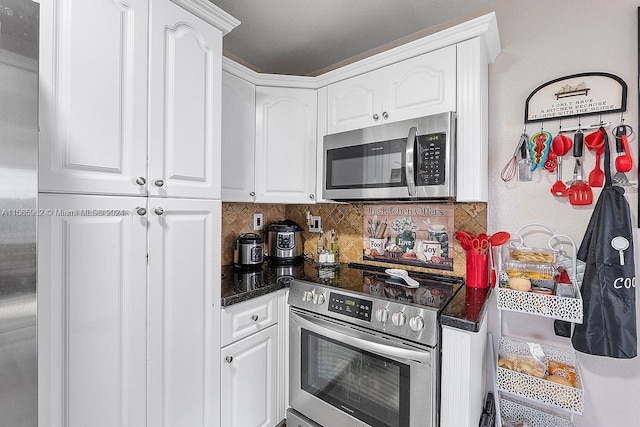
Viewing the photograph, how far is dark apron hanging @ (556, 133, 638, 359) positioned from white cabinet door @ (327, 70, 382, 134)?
3.69 ft

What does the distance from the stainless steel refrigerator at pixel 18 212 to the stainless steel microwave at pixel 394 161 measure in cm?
136

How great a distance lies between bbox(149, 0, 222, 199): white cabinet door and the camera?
117 centimetres

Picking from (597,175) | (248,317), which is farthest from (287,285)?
(597,175)

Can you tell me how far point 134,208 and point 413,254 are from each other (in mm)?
1549

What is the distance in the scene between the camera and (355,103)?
71.7 inches

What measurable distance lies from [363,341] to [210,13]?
5.37ft

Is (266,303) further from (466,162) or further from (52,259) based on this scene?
(466,162)

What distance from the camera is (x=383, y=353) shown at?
1377 millimetres

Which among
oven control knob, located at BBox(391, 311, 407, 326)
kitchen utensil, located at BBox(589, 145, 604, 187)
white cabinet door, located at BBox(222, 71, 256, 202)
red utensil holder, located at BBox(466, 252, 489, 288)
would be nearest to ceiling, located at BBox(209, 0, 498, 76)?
white cabinet door, located at BBox(222, 71, 256, 202)

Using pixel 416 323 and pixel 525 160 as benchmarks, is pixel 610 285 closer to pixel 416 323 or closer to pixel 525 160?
pixel 525 160

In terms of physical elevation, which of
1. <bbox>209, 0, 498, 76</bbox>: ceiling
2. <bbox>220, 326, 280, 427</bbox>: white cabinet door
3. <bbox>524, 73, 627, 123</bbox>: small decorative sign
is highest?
<bbox>209, 0, 498, 76</bbox>: ceiling

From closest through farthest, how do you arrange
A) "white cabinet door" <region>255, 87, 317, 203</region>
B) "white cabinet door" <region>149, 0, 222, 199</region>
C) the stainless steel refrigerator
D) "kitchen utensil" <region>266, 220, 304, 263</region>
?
the stainless steel refrigerator → "white cabinet door" <region>149, 0, 222, 199</region> → "white cabinet door" <region>255, 87, 317, 203</region> → "kitchen utensil" <region>266, 220, 304, 263</region>

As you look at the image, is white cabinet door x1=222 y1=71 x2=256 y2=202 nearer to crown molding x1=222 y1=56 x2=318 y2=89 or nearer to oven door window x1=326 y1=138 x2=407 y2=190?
crown molding x1=222 y1=56 x2=318 y2=89

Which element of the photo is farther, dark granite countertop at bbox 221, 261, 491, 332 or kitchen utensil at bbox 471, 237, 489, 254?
kitchen utensil at bbox 471, 237, 489, 254
